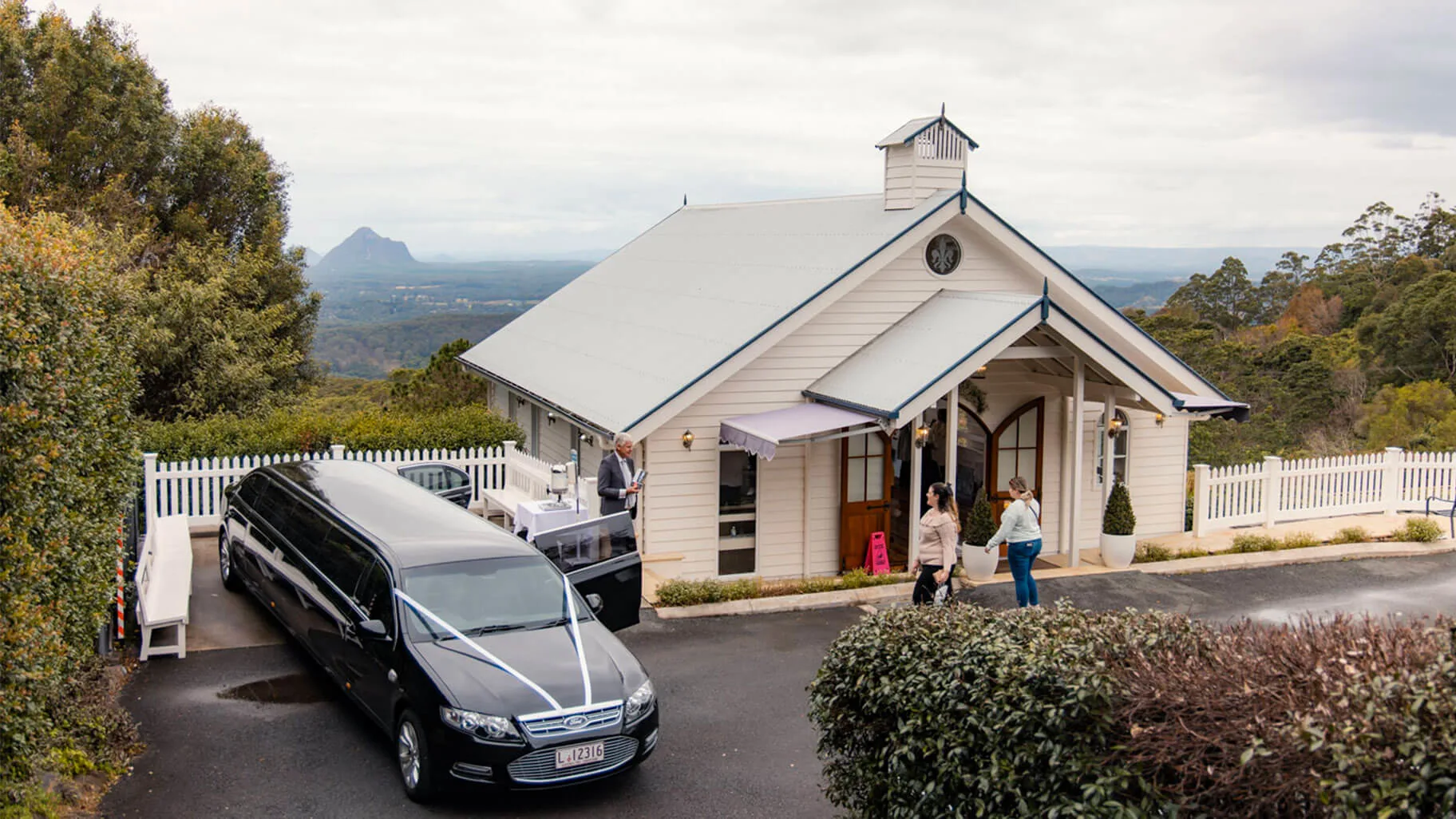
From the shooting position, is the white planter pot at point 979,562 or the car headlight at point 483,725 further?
the white planter pot at point 979,562

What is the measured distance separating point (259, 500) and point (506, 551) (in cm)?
418

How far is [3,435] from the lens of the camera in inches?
266

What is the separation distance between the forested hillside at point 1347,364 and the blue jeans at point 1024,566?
15927mm

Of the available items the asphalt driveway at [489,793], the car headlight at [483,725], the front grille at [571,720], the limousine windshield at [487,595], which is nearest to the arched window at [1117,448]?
the asphalt driveway at [489,793]

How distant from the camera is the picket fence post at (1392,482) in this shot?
19.8 m

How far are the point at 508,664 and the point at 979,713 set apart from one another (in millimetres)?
3817

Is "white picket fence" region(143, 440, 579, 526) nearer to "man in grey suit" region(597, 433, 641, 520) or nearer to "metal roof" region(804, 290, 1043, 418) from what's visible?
"man in grey suit" region(597, 433, 641, 520)

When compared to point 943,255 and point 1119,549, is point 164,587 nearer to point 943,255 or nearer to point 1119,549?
point 943,255

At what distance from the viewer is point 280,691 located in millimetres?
10852

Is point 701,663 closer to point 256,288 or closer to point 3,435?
point 3,435

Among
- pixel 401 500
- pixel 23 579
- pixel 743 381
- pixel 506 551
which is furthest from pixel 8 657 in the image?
pixel 743 381

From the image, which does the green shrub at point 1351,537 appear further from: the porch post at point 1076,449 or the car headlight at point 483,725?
the car headlight at point 483,725

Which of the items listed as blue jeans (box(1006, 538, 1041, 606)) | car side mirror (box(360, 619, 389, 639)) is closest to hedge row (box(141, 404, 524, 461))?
blue jeans (box(1006, 538, 1041, 606))

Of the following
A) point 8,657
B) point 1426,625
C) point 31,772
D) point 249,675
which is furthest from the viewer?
point 249,675
